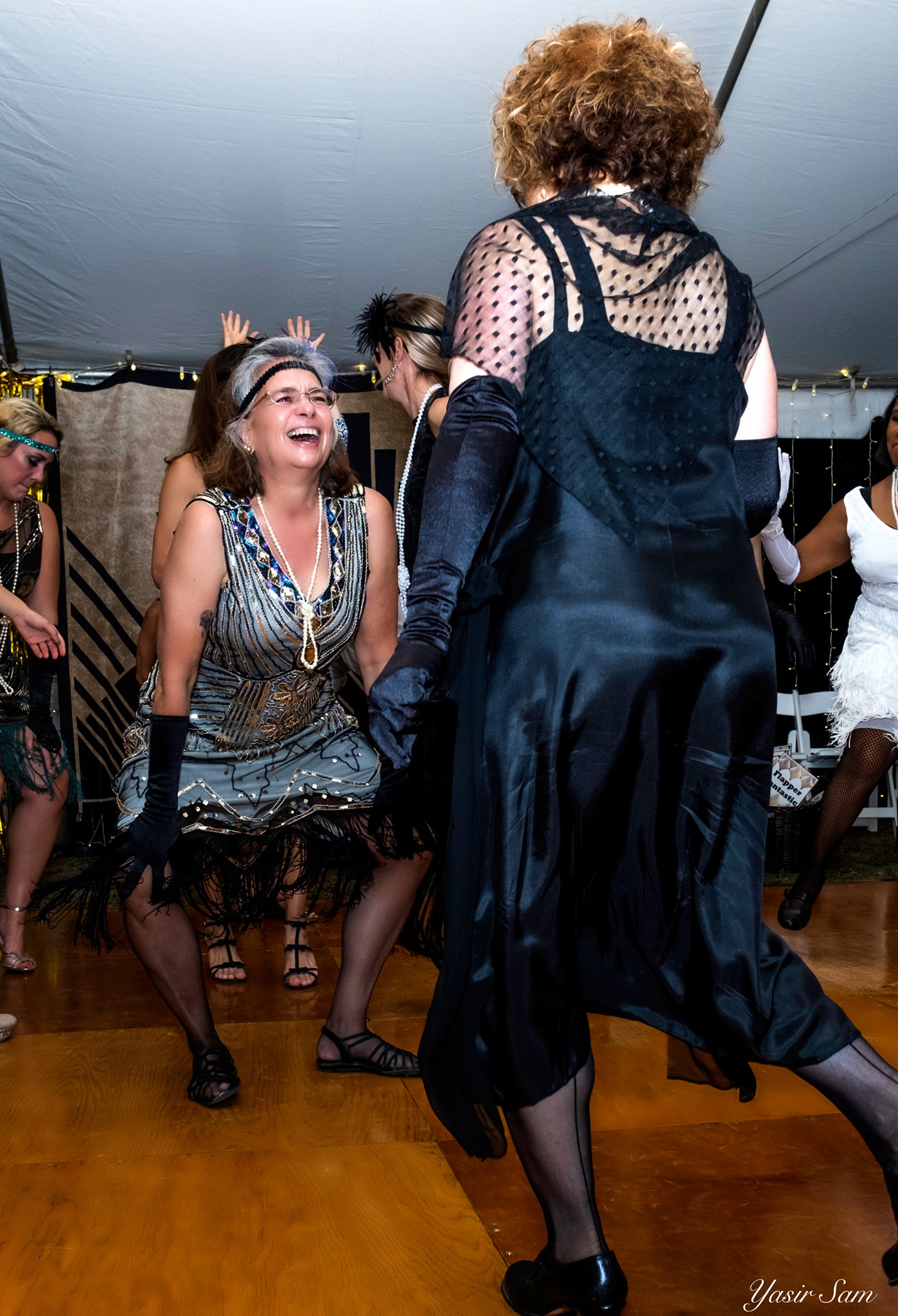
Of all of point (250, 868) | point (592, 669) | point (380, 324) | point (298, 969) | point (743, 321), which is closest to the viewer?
point (592, 669)

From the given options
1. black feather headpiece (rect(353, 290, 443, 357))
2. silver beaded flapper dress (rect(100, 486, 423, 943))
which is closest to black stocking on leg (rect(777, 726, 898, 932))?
silver beaded flapper dress (rect(100, 486, 423, 943))

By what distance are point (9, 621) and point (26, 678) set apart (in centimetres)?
18

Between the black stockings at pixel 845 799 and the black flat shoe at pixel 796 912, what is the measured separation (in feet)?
0.04

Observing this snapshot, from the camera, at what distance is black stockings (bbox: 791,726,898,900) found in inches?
140

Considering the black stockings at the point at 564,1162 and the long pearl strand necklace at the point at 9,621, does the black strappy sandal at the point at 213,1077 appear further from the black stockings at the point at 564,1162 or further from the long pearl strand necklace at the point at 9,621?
the long pearl strand necklace at the point at 9,621

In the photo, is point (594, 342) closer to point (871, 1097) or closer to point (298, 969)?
point (871, 1097)

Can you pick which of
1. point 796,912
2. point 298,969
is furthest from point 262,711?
point 796,912

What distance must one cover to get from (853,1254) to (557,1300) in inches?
18.3

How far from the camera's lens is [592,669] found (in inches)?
51.0

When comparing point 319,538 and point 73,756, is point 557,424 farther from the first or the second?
point 73,756

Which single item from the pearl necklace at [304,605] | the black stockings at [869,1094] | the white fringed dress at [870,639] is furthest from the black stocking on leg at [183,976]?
the white fringed dress at [870,639]

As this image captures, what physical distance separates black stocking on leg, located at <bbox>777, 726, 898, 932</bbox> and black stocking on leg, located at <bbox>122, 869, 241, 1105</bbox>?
2.04 m

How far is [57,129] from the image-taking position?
10.6 feet

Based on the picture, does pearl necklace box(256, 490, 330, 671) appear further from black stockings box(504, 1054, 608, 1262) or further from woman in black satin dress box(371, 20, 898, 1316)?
black stockings box(504, 1054, 608, 1262)
